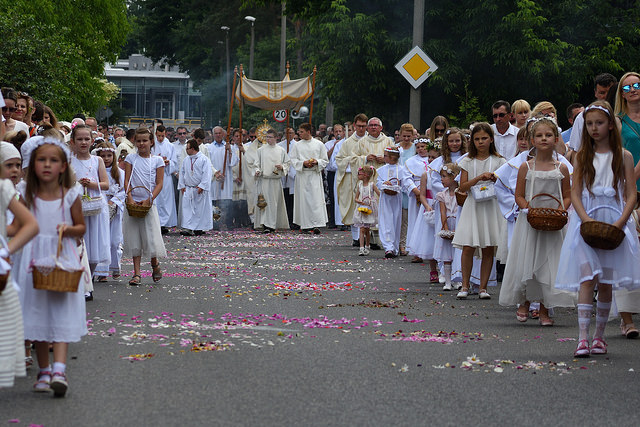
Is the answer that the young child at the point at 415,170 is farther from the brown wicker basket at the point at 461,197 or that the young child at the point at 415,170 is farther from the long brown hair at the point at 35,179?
the long brown hair at the point at 35,179

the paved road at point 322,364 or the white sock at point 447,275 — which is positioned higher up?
the white sock at point 447,275

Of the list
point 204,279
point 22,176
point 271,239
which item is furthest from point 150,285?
point 271,239

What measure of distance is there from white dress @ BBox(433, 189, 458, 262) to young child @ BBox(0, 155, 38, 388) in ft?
23.7

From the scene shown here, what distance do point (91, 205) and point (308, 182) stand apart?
47.0 ft

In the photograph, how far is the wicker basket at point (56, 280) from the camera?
701 centimetres

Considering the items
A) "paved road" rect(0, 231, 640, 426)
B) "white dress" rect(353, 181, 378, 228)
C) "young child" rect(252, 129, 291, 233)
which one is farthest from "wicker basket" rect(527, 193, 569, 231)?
"young child" rect(252, 129, 291, 233)

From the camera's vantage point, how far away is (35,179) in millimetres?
7387

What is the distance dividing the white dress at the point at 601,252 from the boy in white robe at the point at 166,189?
1652cm

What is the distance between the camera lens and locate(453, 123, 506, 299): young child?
12023 millimetres

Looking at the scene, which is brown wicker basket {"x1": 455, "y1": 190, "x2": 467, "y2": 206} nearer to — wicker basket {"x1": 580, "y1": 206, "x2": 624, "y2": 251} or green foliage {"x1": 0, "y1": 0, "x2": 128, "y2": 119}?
wicker basket {"x1": 580, "y1": 206, "x2": 624, "y2": 251}

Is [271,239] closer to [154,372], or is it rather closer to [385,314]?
[385,314]

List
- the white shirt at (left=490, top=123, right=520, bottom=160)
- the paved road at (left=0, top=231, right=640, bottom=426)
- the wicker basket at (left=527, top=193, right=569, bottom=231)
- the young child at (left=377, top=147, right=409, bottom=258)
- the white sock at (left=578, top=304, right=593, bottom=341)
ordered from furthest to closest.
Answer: the young child at (left=377, top=147, right=409, bottom=258), the white shirt at (left=490, top=123, right=520, bottom=160), the wicker basket at (left=527, top=193, right=569, bottom=231), the white sock at (left=578, top=304, right=593, bottom=341), the paved road at (left=0, top=231, right=640, bottom=426)

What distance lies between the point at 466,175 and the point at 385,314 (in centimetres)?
195

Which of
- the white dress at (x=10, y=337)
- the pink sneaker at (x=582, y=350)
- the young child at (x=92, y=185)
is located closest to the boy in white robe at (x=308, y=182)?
the young child at (x=92, y=185)
